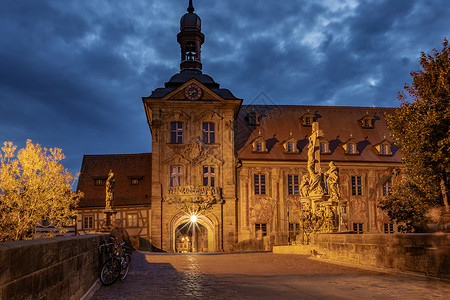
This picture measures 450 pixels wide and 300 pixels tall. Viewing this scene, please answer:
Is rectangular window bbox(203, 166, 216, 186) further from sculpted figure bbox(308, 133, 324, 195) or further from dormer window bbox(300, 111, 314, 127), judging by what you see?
sculpted figure bbox(308, 133, 324, 195)

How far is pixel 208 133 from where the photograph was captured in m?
37.0

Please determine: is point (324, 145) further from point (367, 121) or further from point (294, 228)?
point (294, 228)

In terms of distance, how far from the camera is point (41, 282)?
546 centimetres

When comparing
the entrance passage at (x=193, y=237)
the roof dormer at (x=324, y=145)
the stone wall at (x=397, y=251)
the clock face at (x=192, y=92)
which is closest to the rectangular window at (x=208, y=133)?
the clock face at (x=192, y=92)

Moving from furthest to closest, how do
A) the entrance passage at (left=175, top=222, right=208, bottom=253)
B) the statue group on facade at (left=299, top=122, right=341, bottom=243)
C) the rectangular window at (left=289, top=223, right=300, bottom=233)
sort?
the entrance passage at (left=175, top=222, right=208, bottom=253) → the rectangular window at (left=289, top=223, right=300, bottom=233) → the statue group on facade at (left=299, top=122, right=341, bottom=243)

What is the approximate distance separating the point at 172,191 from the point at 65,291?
1121 inches

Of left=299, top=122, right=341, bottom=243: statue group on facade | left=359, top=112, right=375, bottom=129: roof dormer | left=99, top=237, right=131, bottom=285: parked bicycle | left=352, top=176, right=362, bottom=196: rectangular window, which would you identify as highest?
left=359, top=112, right=375, bottom=129: roof dormer

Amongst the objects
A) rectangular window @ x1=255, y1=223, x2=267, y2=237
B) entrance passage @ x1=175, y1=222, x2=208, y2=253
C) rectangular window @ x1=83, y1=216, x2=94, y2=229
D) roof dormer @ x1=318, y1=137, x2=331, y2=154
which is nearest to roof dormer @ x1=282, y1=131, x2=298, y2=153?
roof dormer @ x1=318, y1=137, x2=331, y2=154

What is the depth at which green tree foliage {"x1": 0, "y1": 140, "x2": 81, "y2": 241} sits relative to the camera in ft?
117

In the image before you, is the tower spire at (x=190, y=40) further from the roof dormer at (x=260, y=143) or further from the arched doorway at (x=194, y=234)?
the arched doorway at (x=194, y=234)

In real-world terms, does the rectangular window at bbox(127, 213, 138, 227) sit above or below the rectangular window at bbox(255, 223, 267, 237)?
above

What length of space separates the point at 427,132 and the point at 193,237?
20656mm

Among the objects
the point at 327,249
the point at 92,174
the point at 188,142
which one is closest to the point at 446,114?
the point at 327,249

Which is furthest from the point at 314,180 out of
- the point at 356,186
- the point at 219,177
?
the point at 356,186
